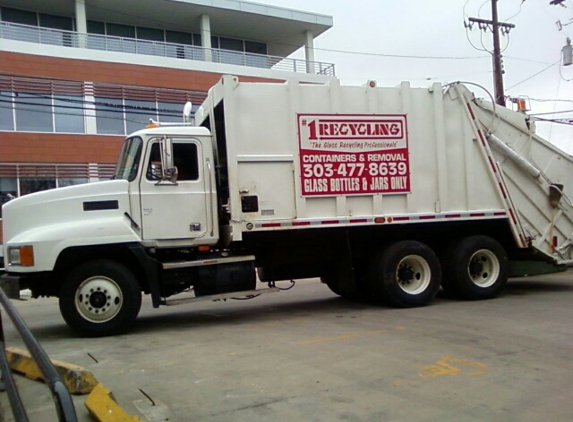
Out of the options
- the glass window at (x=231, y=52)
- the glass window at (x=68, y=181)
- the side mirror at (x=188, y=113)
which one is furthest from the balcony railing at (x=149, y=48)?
the side mirror at (x=188, y=113)

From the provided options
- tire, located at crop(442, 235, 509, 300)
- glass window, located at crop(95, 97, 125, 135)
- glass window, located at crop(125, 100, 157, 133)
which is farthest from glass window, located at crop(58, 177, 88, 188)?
tire, located at crop(442, 235, 509, 300)

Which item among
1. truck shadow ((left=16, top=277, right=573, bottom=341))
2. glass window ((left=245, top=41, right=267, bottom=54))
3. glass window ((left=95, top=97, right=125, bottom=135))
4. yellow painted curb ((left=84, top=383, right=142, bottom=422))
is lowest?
truck shadow ((left=16, top=277, right=573, bottom=341))

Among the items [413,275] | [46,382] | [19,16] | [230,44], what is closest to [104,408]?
[46,382]

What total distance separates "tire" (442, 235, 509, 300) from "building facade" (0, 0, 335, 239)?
12.4m

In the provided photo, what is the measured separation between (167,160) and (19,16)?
68.2 feet

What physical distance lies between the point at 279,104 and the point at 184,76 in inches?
682

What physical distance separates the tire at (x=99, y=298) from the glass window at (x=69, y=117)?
655 inches

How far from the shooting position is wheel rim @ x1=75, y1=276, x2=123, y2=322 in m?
7.67

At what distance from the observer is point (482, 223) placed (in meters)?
10.2

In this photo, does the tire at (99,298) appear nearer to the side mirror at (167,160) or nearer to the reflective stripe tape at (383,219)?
the side mirror at (167,160)

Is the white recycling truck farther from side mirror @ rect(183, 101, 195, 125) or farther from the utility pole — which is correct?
the utility pole

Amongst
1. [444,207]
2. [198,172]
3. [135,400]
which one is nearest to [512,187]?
[444,207]

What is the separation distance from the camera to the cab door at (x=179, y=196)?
321 inches

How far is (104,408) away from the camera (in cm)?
424
